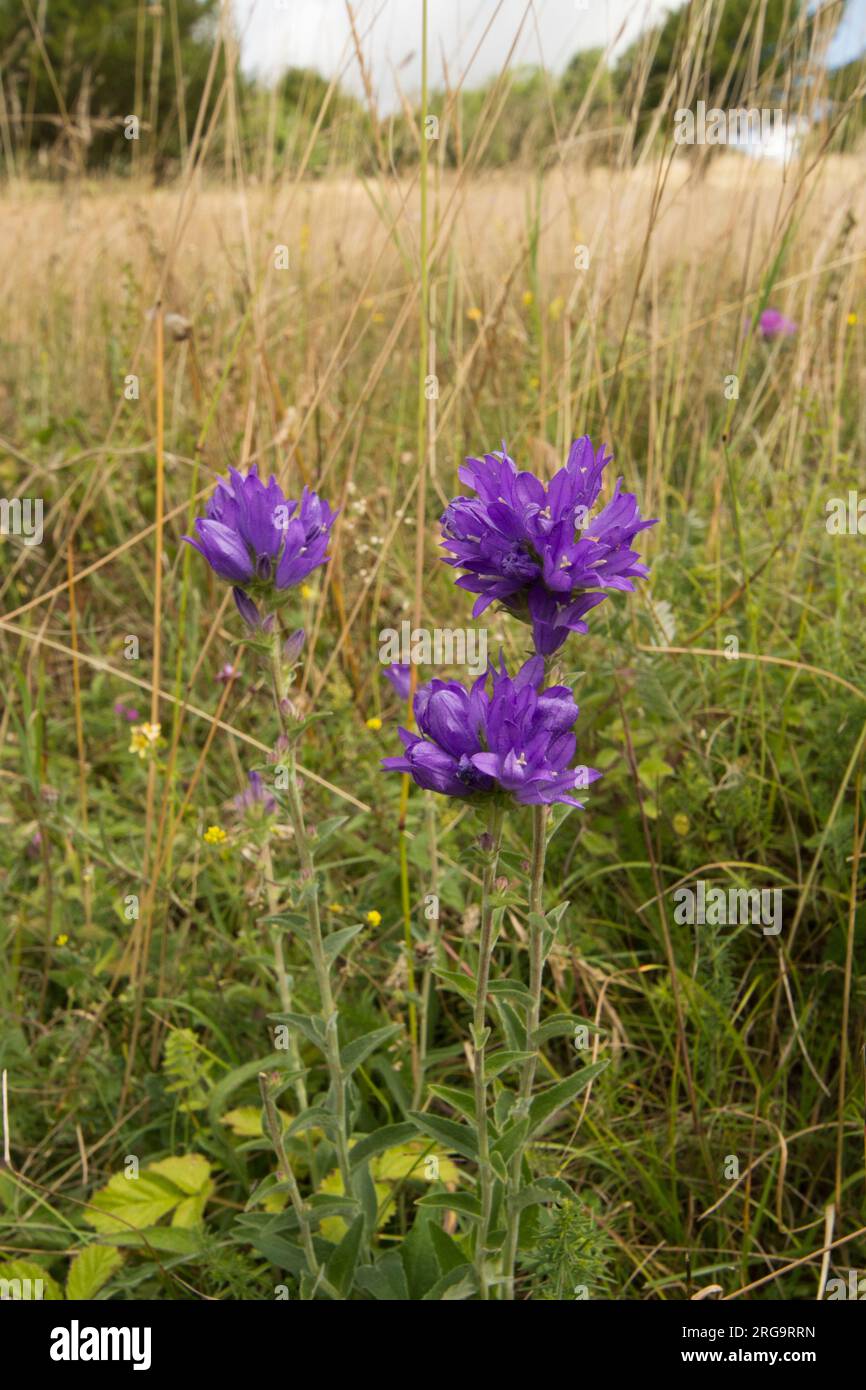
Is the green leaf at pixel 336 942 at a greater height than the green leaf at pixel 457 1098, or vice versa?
the green leaf at pixel 336 942

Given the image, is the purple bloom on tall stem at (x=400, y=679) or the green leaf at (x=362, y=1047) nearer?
the green leaf at (x=362, y=1047)

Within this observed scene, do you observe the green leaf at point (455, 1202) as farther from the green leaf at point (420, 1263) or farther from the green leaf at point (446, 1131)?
the green leaf at point (420, 1263)

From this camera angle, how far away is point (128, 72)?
21.8 m

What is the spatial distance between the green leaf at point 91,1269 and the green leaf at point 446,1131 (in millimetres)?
602

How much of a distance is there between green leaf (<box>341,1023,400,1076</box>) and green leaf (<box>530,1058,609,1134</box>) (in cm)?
22

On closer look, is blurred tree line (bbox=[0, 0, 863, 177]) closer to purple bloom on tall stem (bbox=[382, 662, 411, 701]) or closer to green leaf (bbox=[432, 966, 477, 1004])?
purple bloom on tall stem (bbox=[382, 662, 411, 701])

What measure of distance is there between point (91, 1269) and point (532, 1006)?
84 cm

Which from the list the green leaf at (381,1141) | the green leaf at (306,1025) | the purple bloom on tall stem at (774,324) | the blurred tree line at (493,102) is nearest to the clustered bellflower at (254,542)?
the green leaf at (306,1025)

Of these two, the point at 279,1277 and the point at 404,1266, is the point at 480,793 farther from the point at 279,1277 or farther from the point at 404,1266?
the point at 279,1277

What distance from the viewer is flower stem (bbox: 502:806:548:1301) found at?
1185mm

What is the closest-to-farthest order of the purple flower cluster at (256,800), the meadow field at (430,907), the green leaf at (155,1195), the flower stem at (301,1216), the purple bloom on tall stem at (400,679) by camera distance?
the flower stem at (301,1216) → the meadow field at (430,907) → the green leaf at (155,1195) → the purple flower cluster at (256,800) → the purple bloom on tall stem at (400,679)

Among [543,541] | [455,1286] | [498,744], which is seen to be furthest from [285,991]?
[543,541]

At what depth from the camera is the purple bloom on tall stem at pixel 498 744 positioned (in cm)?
110

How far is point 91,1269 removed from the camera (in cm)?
155
